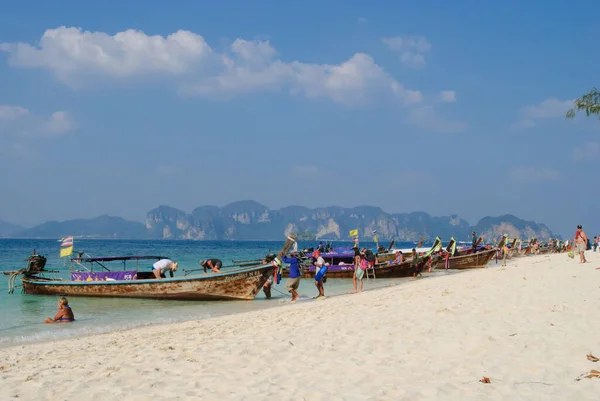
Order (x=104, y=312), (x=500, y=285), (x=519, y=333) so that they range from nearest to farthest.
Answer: (x=519, y=333)
(x=500, y=285)
(x=104, y=312)

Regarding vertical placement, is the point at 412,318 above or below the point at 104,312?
above

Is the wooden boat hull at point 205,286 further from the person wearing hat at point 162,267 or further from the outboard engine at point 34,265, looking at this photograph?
the outboard engine at point 34,265

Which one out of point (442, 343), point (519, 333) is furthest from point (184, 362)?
point (519, 333)

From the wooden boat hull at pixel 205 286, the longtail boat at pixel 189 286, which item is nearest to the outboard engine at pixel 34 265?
the longtail boat at pixel 189 286

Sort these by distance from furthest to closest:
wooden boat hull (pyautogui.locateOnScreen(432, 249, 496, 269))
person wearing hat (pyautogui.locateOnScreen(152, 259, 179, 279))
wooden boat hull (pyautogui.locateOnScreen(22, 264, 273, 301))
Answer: wooden boat hull (pyautogui.locateOnScreen(432, 249, 496, 269)), person wearing hat (pyautogui.locateOnScreen(152, 259, 179, 279)), wooden boat hull (pyautogui.locateOnScreen(22, 264, 273, 301))

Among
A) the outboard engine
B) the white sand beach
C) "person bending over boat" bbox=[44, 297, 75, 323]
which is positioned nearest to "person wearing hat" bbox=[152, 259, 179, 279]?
"person bending over boat" bbox=[44, 297, 75, 323]

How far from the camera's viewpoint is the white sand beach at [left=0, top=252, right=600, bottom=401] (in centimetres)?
606

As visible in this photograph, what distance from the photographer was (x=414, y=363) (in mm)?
7086

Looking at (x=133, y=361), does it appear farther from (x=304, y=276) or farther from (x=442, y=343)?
(x=304, y=276)

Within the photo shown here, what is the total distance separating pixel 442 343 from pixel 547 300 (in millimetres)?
4580

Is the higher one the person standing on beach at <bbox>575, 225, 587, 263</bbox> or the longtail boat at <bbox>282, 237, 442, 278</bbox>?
the person standing on beach at <bbox>575, 225, 587, 263</bbox>

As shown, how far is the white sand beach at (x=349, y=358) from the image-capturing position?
606cm

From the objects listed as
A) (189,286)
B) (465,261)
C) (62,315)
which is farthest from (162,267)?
(465,261)

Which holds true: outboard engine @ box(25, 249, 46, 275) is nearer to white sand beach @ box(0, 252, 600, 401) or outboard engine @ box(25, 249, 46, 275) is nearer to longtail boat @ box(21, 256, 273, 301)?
longtail boat @ box(21, 256, 273, 301)
